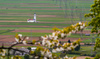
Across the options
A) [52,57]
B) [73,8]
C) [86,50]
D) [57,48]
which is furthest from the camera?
[73,8]

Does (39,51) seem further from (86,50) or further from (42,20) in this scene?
(42,20)

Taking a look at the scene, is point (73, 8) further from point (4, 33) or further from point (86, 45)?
point (86, 45)

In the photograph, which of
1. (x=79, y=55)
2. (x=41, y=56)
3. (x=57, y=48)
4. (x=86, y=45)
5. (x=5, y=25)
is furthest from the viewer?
(x=5, y=25)

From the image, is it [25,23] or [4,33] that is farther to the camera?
[25,23]

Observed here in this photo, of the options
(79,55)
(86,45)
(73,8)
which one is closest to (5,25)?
(86,45)

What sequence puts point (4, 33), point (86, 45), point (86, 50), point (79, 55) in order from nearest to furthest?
point (79, 55)
point (86, 50)
point (86, 45)
point (4, 33)

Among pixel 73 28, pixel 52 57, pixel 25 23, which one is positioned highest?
pixel 73 28

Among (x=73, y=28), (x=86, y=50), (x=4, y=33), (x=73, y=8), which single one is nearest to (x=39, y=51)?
(x=73, y=28)

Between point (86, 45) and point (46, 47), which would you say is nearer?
point (46, 47)

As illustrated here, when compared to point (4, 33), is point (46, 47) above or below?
above
